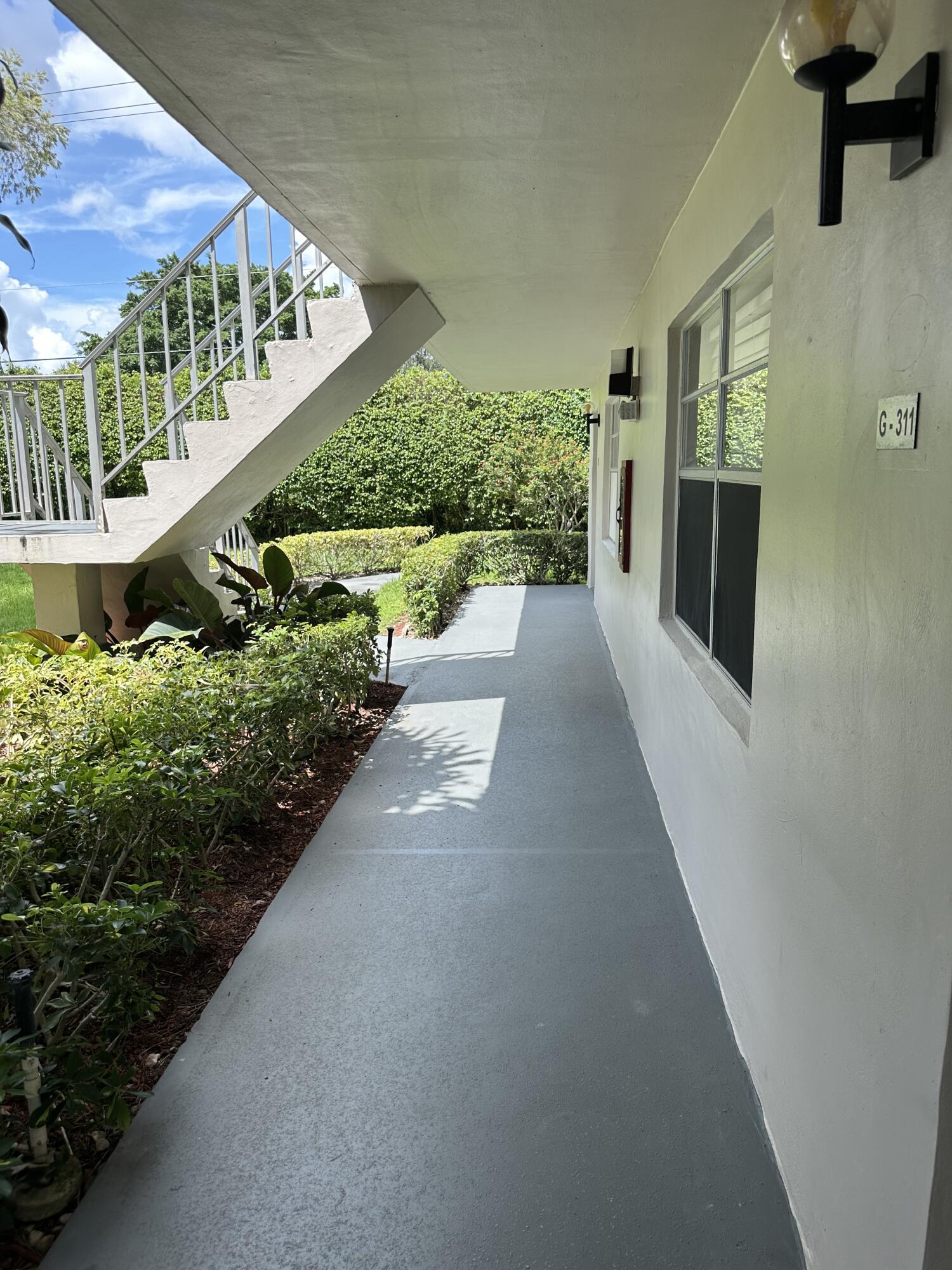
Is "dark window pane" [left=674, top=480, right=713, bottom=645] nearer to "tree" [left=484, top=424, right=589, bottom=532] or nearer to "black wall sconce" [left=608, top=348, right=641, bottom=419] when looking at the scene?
"black wall sconce" [left=608, top=348, right=641, bottom=419]

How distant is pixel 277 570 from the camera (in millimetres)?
7441

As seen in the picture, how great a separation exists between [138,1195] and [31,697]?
276 cm

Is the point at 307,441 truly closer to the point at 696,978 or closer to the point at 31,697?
the point at 31,697

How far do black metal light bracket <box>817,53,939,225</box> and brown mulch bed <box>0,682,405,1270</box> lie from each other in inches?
107

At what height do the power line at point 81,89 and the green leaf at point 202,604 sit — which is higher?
the power line at point 81,89

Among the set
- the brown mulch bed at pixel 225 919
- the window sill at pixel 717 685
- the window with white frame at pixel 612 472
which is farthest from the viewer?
the window with white frame at pixel 612 472

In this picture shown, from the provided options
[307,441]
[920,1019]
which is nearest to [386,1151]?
[920,1019]

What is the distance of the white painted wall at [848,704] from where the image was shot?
4.33 feet

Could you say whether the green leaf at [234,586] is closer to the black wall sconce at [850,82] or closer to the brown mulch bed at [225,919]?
the brown mulch bed at [225,919]

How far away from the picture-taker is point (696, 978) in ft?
9.99

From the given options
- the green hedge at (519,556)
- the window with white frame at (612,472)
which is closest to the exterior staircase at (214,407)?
the window with white frame at (612,472)

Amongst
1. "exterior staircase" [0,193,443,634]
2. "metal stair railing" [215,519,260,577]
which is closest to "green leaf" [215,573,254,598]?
"exterior staircase" [0,193,443,634]

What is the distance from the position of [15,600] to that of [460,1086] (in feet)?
39.7

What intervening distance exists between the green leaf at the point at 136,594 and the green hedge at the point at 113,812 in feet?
6.70
